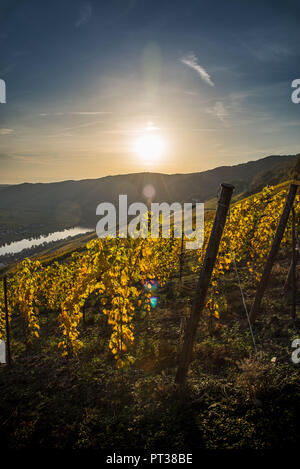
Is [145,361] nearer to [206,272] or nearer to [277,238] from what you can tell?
[206,272]

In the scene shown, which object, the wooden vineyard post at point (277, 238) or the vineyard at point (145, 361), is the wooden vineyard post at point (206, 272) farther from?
the wooden vineyard post at point (277, 238)

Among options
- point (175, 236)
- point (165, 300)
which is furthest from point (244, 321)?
point (175, 236)

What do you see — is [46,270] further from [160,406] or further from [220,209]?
[220,209]

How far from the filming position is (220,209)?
5859 mm

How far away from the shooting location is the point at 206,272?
6242mm

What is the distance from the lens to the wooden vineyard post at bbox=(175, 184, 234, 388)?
578 centimetres

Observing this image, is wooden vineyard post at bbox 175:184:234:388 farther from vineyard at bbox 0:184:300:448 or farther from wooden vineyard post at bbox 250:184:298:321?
wooden vineyard post at bbox 250:184:298:321

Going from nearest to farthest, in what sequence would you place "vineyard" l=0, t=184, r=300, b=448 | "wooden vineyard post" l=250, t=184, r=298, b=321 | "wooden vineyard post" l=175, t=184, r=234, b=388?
"wooden vineyard post" l=175, t=184, r=234, b=388 < "vineyard" l=0, t=184, r=300, b=448 < "wooden vineyard post" l=250, t=184, r=298, b=321

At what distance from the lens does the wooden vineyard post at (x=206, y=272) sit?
227 inches

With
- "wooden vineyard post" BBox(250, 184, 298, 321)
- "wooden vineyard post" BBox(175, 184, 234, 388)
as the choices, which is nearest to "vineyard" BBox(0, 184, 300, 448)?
"wooden vineyard post" BBox(175, 184, 234, 388)

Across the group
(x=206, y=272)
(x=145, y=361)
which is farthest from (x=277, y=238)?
(x=145, y=361)

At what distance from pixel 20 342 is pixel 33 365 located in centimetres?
416

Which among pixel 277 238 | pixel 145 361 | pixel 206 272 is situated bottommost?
pixel 145 361

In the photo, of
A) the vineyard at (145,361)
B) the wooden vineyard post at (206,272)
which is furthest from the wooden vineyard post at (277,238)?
the wooden vineyard post at (206,272)
